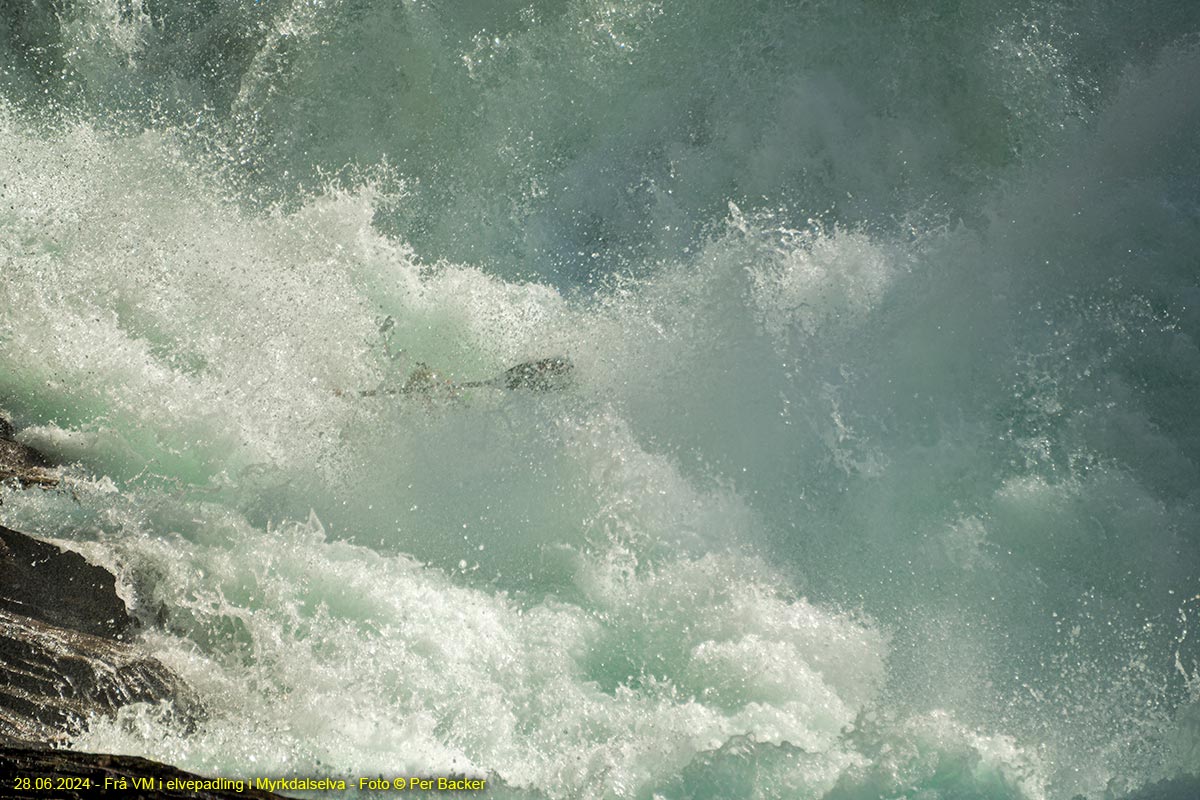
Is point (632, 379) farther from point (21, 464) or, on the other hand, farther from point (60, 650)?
point (21, 464)

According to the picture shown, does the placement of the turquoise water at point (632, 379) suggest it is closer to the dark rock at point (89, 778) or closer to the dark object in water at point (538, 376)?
the dark object in water at point (538, 376)

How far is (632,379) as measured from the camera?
17.7 ft

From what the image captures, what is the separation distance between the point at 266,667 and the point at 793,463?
2.74 m

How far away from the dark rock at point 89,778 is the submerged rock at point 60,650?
803 mm

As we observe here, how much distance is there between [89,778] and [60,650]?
128 centimetres

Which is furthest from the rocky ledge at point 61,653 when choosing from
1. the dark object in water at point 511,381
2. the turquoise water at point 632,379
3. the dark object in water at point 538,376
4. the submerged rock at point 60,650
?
the dark object in water at point 538,376

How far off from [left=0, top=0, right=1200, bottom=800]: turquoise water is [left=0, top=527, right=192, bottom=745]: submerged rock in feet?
0.37

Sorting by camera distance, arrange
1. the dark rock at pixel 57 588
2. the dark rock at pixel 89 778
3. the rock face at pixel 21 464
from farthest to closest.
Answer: the rock face at pixel 21 464 → the dark rock at pixel 57 588 → the dark rock at pixel 89 778

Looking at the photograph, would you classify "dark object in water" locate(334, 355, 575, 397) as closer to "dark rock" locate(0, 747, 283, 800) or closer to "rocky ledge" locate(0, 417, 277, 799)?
"rocky ledge" locate(0, 417, 277, 799)

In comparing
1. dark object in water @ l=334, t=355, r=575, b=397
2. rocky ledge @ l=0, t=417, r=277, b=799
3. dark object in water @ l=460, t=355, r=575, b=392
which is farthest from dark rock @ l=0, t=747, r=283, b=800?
dark object in water @ l=460, t=355, r=575, b=392

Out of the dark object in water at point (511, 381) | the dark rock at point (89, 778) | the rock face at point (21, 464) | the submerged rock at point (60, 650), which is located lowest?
the dark rock at point (89, 778)

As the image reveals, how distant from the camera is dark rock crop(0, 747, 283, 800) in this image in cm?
323

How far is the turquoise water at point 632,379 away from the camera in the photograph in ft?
15.0

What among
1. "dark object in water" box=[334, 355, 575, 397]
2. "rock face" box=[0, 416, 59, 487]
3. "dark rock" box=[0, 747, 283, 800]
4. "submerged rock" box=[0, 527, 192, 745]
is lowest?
"dark rock" box=[0, 747, 283, 800]
